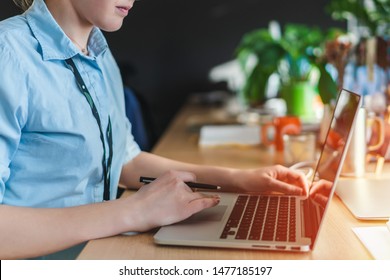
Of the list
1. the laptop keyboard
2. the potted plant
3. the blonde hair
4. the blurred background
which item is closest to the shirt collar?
the blonde hair

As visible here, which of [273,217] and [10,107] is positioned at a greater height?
[10,107]

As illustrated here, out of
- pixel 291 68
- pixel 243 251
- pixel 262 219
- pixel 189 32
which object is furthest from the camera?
pixel 189 32

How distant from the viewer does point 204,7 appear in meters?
3.99

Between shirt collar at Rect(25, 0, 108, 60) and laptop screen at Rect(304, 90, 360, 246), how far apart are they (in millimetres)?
466

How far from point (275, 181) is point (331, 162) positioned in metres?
0.14

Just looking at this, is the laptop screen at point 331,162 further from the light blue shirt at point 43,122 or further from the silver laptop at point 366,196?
the light blue shirt at point 43,122

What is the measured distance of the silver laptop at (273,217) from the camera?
0.85m

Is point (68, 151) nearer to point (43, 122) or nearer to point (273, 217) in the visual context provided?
point (43, 122)

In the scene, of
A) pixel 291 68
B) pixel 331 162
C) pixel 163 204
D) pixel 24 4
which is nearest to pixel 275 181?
pixel 331 162

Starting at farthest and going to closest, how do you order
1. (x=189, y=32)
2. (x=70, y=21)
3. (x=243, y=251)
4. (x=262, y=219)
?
(x=189, y=32), (x=70, y=21), (x=262, y=219), (x=243, y=251)

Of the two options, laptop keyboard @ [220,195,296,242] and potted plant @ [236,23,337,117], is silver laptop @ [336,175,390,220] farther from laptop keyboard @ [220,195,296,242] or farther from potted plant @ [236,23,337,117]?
potted plant @ [236,23,337,117]

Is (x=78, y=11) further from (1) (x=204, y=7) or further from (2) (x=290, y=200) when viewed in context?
(1) (x=204, y=7)

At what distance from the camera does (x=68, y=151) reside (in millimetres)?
1030
